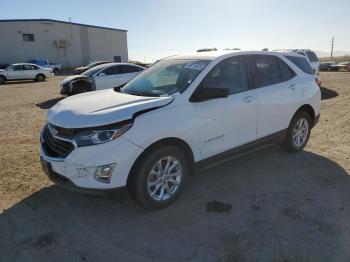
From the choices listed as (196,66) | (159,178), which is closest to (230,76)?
(196,66)

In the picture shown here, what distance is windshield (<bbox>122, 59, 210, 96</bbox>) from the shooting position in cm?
455

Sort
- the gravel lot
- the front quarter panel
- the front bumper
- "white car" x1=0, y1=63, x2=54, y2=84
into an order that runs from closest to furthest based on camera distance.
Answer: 1. the gravel lot
2. the front bumper
3. the front quarter panel
4. "white car" x1=0, y1=63, x2=54, y2=84

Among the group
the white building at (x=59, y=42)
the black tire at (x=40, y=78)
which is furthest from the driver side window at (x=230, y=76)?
the white building at (x=59, y=42)

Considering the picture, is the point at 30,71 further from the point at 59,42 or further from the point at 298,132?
the point at 59,42

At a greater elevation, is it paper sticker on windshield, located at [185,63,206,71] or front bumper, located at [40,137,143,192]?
paper sticker on windshield, located at [185,63,206,71]

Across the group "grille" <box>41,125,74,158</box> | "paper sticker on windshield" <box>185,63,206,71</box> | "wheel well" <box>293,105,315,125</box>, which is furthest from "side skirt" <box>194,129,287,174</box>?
"grille" <box>41,125,74,158</box>

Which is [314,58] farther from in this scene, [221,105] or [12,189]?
[12,189]

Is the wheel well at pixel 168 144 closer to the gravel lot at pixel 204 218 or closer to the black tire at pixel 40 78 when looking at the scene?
the gravel lot at pixel 204 218

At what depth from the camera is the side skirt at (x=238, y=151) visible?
4504 mm

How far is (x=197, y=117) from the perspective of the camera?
4277mm

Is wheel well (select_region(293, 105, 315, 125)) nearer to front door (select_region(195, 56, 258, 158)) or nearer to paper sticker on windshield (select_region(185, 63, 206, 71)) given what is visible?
front door (select_region(195, 56, 258, 158))

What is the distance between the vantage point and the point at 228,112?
463cm

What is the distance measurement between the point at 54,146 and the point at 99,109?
69cm

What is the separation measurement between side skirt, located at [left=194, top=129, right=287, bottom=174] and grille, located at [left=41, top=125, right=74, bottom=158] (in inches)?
62.0
